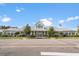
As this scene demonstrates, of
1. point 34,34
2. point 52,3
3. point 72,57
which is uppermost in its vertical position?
point 52,3

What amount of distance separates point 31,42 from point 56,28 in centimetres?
50

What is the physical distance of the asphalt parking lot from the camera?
539 cm

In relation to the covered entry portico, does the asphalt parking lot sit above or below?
below

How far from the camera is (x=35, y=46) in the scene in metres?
5.52

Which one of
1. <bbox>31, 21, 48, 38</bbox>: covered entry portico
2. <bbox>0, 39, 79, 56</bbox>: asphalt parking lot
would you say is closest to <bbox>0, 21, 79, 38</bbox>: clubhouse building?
<bbox>31, 21, 48, 38</bbox>: covered entry portico

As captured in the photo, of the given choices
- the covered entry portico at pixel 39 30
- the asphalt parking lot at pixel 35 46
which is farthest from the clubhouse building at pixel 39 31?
the asphalt parking lot at pixel 35 46

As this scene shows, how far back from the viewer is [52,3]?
17.5 feet

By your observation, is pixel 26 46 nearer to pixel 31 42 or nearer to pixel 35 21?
pixel 31 42

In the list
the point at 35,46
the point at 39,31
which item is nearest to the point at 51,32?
the point at 39,31

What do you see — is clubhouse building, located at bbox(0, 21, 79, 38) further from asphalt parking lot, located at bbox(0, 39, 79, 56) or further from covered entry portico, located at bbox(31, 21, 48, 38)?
asphalt parking lot, located at bbox(0, 39, 79, 56)

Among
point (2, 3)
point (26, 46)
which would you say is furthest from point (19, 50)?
point (2, 3)

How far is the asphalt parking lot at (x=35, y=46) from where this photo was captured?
17.7 feet

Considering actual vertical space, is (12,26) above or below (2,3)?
below

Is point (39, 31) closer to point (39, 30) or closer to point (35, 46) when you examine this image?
point (39, 30)
